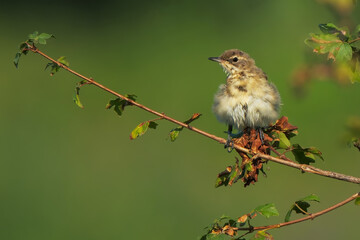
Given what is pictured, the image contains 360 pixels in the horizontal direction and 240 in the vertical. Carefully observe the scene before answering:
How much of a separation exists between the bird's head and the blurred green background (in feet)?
7.01

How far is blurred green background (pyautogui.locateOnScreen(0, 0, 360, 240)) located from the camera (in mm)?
7223

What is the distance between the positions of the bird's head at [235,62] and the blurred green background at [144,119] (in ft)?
7.01

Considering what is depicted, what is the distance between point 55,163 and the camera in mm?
8547

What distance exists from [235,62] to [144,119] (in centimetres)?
523

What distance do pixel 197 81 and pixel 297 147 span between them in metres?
7.96

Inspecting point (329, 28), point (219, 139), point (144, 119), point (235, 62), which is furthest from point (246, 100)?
point (144, 119)

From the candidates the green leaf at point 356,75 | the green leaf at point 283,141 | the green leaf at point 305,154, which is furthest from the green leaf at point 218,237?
the green leaf at point 356,75

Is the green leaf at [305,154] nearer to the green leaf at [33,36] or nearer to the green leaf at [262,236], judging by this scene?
the green leaf at [262,236]

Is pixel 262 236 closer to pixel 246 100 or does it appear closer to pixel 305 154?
pixel 305 154

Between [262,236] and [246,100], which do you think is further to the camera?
[246,100]

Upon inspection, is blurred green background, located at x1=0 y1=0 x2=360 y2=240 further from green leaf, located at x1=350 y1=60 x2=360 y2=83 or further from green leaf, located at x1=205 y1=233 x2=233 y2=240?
green leaf, located at x1=350 y1=60 x2=360 y2=83

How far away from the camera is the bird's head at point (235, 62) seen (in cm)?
451

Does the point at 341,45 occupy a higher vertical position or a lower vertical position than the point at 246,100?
lower

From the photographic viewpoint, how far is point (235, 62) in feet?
15.1
